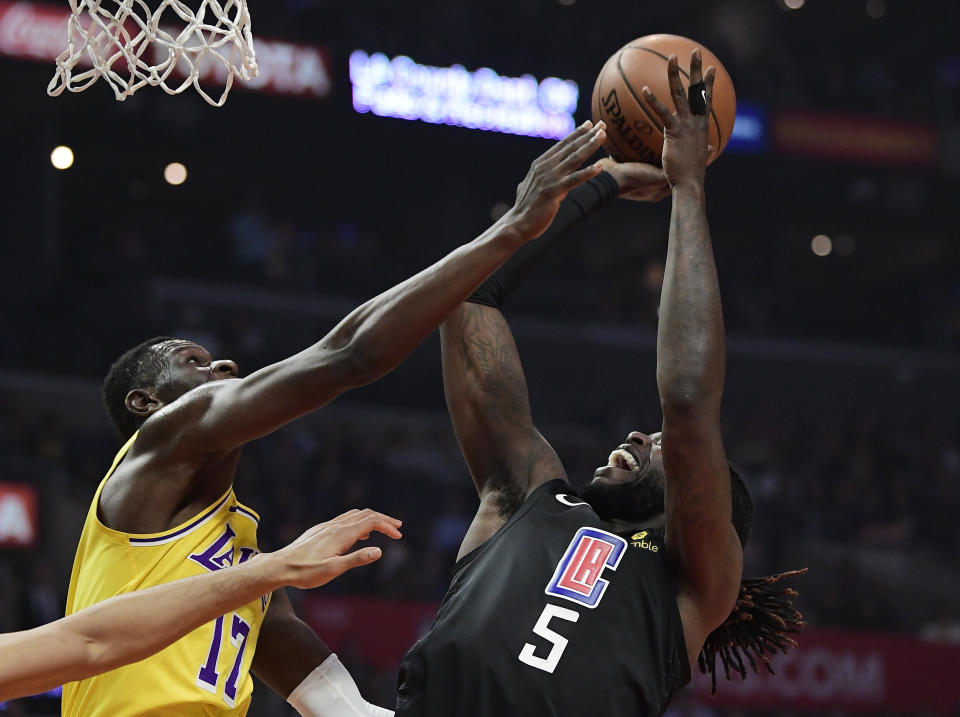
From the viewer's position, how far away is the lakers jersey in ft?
10.9

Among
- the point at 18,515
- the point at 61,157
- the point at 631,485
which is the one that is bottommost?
the point at 18,515

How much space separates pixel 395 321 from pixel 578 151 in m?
0.60

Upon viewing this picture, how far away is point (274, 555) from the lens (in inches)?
103

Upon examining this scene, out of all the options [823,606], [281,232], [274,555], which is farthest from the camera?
[281,232]

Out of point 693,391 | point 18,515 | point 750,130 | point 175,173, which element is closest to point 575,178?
point 693,391

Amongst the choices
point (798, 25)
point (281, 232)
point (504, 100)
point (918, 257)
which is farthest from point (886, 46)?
point (281, 232)

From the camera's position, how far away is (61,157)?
17.1 metres

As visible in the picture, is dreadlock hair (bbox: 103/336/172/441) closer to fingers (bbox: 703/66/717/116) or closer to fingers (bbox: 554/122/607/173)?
fingers (bbox: 554/122/607/173)

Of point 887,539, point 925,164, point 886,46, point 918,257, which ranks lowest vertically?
point 887,539

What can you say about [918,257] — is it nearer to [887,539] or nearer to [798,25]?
[798,25]

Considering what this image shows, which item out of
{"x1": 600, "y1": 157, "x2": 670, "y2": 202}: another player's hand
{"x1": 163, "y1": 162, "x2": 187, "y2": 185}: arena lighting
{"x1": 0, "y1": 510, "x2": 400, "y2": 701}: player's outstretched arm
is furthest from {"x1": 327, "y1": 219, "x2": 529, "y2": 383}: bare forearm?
{"x1": 163, "y1": 162, "x2": 187, "y2": 185}: arena lighting

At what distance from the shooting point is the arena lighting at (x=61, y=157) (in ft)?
55.5

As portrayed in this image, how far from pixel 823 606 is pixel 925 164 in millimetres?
7540

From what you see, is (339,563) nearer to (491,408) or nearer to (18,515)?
(491,408)
